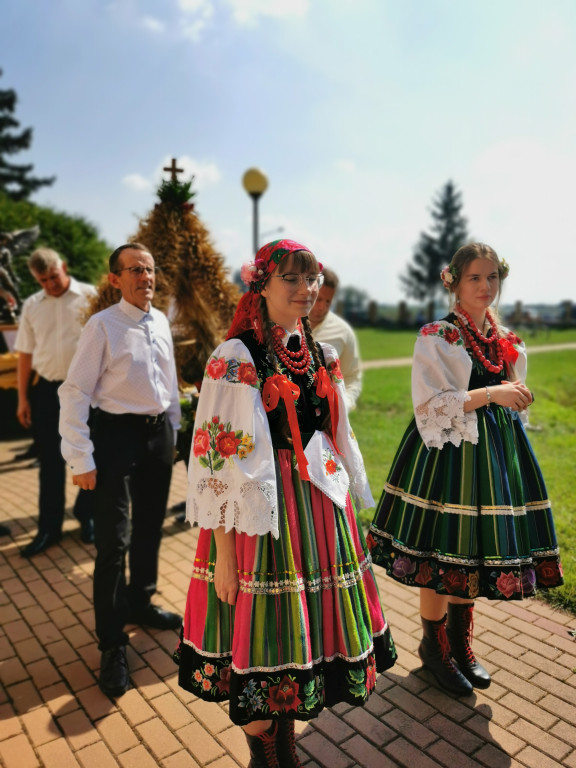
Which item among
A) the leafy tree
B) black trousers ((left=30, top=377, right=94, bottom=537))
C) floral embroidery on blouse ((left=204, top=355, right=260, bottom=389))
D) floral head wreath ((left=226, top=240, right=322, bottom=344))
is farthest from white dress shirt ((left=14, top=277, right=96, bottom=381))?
the leafy tree

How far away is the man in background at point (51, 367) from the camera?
15.4 feet

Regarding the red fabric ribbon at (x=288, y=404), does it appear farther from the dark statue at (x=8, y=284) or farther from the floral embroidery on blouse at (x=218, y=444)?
the dark statue at (x=8, y=284)

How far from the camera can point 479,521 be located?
2648 millimetres

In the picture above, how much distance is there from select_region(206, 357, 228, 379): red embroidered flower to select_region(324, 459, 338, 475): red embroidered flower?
518 mm

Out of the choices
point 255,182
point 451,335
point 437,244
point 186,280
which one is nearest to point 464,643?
point 451,335

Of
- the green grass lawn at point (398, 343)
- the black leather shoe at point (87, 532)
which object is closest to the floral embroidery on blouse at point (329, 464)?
the black leather shoe at point (87, 532)

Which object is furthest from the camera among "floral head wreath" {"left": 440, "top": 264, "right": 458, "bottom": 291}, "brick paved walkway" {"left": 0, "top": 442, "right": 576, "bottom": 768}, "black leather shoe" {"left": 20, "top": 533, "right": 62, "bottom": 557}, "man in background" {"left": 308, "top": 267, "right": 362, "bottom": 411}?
"black leather shoe" {"left": 20, "top": 533, "right": 62, "bottom": 557}

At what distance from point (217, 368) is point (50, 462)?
325 cm

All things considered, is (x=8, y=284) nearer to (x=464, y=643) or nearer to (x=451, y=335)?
(x=451, y=335)

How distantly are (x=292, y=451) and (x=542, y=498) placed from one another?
4.50 feet

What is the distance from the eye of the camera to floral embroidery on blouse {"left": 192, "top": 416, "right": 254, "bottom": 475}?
6.62 feet

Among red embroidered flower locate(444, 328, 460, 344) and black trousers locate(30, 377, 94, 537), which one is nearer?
red embroidered flower locate(444, 328, 460, 344)

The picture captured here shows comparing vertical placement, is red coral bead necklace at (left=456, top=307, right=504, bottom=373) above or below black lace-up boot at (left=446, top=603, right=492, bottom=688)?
above

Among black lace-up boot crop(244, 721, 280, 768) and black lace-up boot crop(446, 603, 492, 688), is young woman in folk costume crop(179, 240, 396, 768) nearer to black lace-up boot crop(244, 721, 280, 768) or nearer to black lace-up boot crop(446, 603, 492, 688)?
black lace-up boot crop(244, 721, 280, 768)
